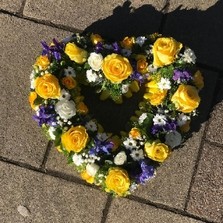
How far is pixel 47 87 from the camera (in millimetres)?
3695

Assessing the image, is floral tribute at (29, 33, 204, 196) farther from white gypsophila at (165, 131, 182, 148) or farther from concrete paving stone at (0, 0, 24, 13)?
concrete paving stone at (0, 0, 24, 13)

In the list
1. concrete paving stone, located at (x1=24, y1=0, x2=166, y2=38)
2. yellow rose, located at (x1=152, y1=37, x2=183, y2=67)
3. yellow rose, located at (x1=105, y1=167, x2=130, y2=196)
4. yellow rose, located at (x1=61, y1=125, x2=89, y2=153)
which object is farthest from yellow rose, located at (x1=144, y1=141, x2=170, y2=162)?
concrete paving stone, located at (x1=24, y1=0, x2=166, y2=38)

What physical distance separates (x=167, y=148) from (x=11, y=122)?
1.25 m

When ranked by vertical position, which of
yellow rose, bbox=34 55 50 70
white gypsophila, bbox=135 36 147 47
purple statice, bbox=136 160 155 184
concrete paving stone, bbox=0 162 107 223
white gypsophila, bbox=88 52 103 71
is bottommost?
concrete paving stone, bbox=0 162 107 223

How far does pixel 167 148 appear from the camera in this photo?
3.70 metres

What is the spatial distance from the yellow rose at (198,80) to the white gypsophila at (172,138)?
36cm

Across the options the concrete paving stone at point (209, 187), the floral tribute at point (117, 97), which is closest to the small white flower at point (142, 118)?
the floral tribute at point (117, 97)

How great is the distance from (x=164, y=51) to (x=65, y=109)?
0.76 metres

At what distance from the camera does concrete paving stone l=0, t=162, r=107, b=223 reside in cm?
409

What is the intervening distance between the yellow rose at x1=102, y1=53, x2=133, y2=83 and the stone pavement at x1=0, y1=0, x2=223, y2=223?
0.64 meters

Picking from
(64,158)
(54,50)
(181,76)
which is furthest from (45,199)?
(181,76)

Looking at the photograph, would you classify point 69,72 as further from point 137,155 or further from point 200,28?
point 200,28

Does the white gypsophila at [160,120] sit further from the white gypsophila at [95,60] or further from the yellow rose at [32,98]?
the yellow rose at [32,98]

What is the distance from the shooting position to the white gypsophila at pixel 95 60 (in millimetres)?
3814
